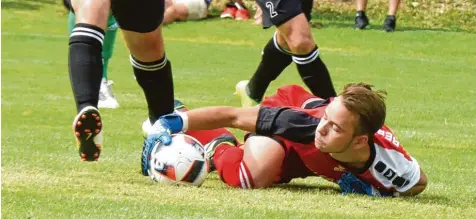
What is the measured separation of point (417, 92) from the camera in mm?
11977

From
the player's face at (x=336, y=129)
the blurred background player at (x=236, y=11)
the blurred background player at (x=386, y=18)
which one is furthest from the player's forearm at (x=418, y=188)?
the blurred background player at (x=236, y=11)

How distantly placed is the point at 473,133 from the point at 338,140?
3.82 meters

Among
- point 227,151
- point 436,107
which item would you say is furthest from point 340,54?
point 227,151

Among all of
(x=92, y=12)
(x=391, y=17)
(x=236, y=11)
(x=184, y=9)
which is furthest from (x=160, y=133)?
(x=236, y=11)

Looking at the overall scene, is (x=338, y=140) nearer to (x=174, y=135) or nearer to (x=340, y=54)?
(x=174, y=135)

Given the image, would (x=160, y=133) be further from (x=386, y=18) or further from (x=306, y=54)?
(x=386, y=18)

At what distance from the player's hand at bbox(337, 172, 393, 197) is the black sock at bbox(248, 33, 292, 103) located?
2577 mm

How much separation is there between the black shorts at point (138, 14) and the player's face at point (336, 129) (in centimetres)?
88

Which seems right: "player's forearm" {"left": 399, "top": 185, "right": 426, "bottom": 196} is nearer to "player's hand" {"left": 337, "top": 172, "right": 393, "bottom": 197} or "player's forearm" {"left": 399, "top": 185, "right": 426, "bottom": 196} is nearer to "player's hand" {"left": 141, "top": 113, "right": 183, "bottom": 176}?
"player's hand" {"left": 337, "top": 172, "right": 393, "bottom": 197}

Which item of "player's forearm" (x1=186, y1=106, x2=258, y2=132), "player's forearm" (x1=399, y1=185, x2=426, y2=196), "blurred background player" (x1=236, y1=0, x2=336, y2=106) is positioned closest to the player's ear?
"player's forearm" (x1=399, y1=185, x2=426, y2=196)

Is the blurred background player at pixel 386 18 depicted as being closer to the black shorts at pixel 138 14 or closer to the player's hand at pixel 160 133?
the player's hand at pixel 160 133

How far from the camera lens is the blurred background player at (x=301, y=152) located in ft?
16.9

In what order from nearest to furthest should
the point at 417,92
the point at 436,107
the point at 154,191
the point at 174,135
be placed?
the point at 154,191 < the point at 174,135 < the point at 436,107 < the point at 417,92

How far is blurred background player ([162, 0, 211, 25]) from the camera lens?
8008 millimetres
